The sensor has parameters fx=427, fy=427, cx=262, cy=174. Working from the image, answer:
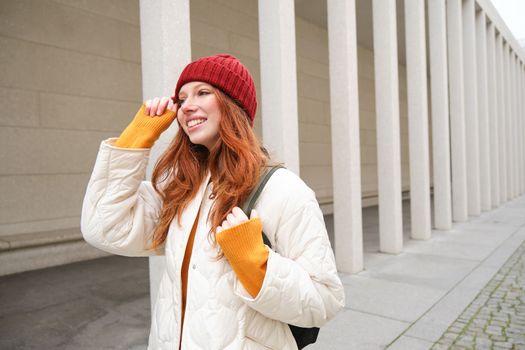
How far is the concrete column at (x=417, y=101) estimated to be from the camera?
769 centimetres

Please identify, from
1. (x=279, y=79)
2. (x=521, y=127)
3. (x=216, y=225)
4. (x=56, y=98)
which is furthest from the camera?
(x=521, y=127)

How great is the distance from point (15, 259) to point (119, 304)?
2.29 m

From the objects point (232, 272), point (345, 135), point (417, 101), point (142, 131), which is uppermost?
point (417, 101)

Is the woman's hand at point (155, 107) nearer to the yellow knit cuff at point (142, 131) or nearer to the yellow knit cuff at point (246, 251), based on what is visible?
the yellow knit cuff at point (142, 131)

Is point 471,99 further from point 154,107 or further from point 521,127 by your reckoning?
point 154,107

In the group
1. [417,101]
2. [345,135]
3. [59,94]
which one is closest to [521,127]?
[417,101]

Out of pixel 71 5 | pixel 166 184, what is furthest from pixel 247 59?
pixel 166 184

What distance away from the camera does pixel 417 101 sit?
776 cm

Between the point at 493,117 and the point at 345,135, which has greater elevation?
the point at 493,117

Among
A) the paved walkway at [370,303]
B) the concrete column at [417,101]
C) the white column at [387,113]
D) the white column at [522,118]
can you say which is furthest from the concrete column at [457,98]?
the white column at [522,118]

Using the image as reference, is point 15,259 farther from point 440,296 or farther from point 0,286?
point 440,296

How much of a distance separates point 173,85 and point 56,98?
4.42 m

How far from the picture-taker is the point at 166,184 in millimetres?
1921

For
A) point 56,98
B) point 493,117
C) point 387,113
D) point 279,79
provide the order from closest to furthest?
point 279,79 → point 387,113 → point 56,98 → point 493,117
